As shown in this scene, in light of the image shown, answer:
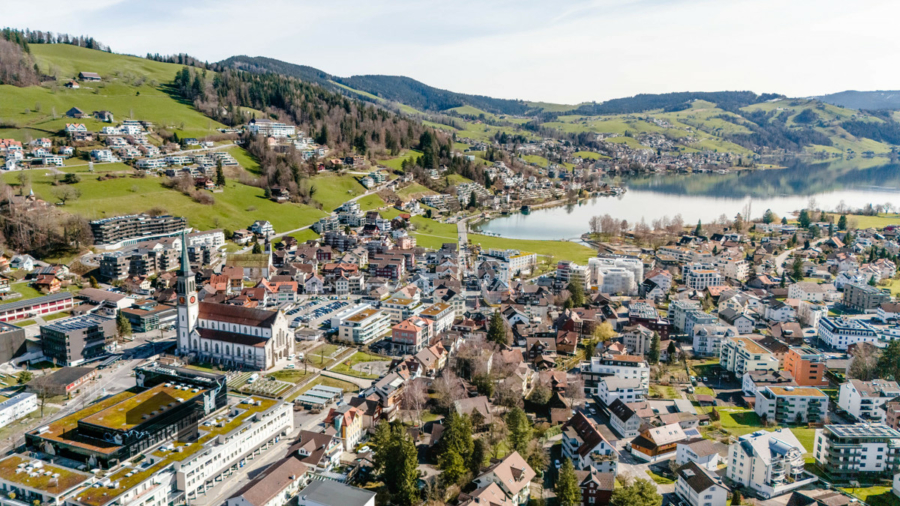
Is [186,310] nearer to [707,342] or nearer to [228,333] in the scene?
[228,333]

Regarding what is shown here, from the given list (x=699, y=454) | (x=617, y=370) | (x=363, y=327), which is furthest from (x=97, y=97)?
(x=699, y=454)

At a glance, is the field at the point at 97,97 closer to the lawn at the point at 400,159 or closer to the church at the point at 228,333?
the lawn at the point at 400,159

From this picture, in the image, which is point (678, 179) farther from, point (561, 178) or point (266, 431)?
point (266, 431)

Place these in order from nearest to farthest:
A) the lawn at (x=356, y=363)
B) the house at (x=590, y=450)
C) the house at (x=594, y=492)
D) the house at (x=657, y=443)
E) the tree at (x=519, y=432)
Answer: the house at (x=594, y=492), the house at (x=590, y=450), the tree at (x=519, y=432), the house at (x=657, y=443), the lawn at (x=356, y=363)

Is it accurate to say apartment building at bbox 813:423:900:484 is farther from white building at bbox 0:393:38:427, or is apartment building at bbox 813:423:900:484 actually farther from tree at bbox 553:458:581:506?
white building at bbox 0:393:38:427

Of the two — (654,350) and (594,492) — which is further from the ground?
(654,350)

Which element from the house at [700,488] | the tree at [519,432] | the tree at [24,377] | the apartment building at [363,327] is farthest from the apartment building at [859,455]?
the tree at [24,377]
